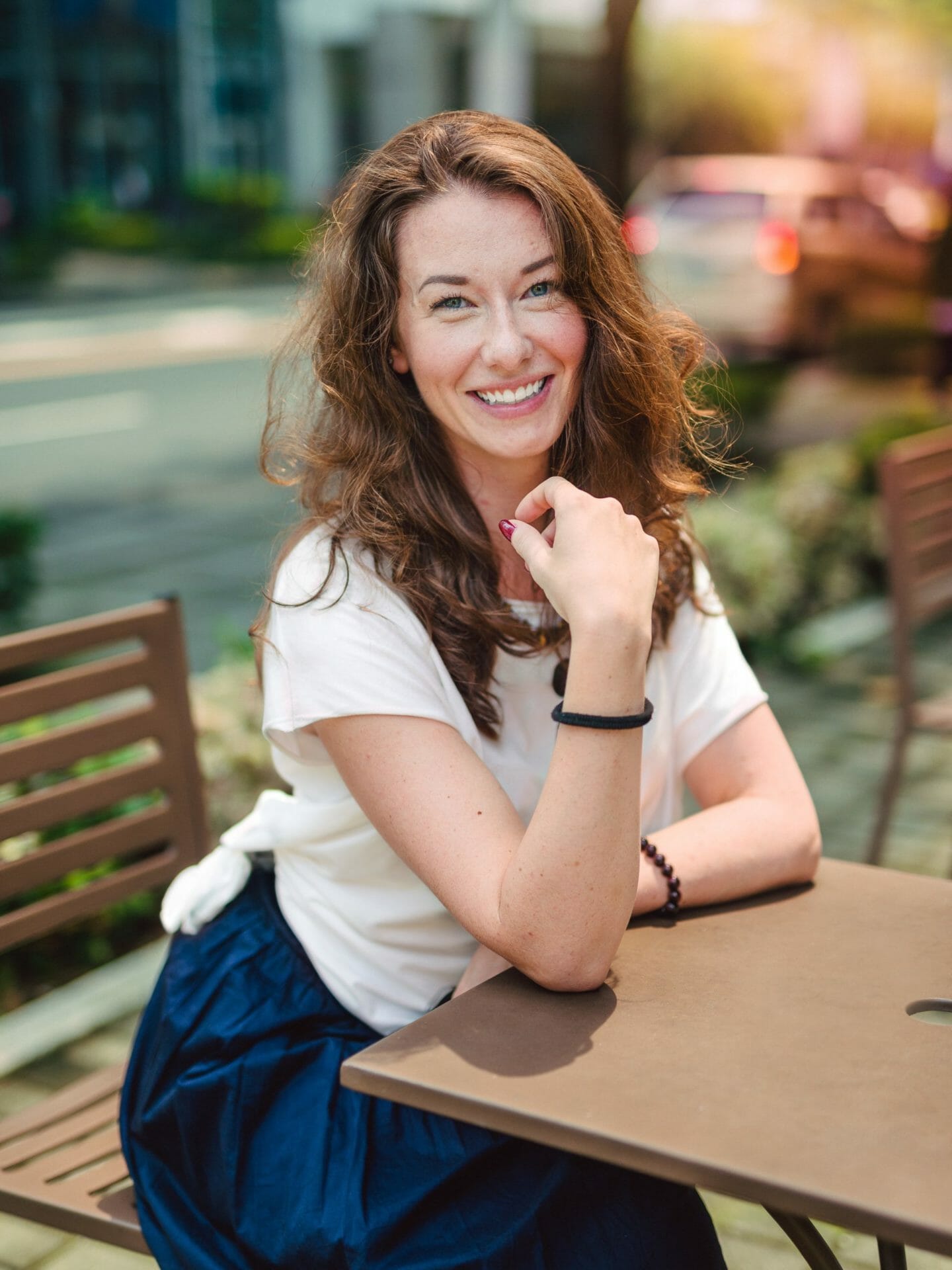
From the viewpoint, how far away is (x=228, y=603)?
718cm

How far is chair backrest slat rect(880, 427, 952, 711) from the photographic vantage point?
3.45 meters

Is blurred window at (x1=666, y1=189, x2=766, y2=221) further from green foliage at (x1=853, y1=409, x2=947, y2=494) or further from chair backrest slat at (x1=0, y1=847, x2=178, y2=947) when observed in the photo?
chair backrest slat at (x1=0, y1=847, x2=178, y2=947)

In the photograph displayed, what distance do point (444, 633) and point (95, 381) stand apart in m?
13.6

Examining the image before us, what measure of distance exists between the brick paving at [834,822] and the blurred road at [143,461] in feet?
4.25

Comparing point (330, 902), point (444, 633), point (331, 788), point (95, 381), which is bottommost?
point (95, 381)

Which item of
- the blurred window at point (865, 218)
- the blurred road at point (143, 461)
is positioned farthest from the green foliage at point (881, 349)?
the blurred road at point (143, 461)

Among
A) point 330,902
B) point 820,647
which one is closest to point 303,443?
point 330,902

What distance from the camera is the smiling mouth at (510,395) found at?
1815 mm

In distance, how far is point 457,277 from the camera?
5.82 feet

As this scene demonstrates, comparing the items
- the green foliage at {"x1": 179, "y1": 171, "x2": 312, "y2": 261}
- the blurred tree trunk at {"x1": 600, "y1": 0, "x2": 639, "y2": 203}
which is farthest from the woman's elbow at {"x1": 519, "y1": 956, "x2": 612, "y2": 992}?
the green foliage at {"x1": 179, "y1": 171, "x2": 312, "y2": 261}

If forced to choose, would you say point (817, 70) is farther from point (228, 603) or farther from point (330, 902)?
point (330, 902)

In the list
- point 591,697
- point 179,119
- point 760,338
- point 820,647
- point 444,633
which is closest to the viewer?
point 591,697

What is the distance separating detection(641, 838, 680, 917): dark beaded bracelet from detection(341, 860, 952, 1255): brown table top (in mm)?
21

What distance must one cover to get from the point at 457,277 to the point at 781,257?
44.5 feet
